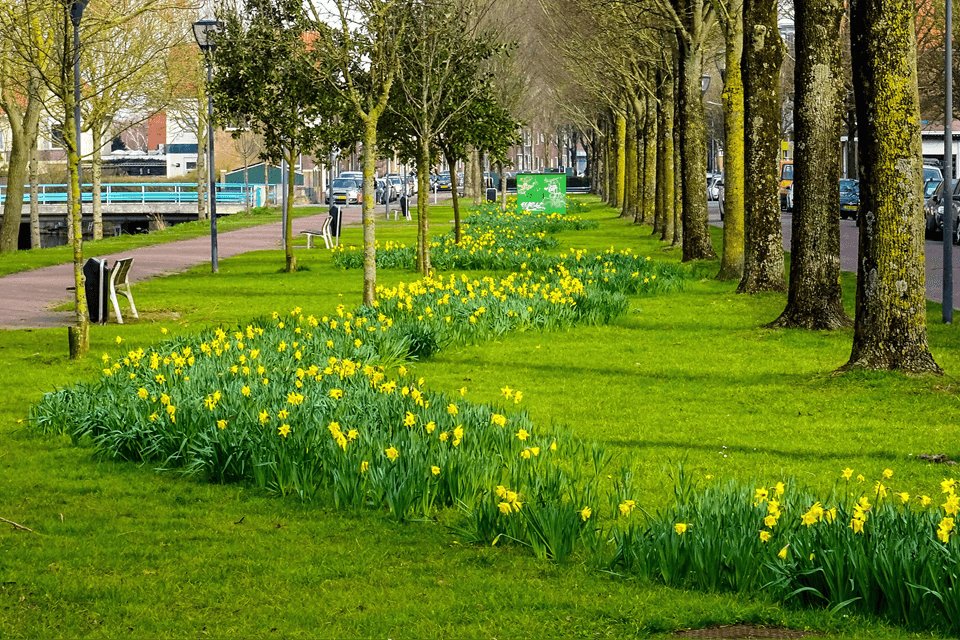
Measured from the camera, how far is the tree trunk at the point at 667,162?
3425 centimetres

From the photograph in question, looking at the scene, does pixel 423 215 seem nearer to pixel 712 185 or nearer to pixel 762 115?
pixel 762 115

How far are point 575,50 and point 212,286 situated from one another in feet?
93.4

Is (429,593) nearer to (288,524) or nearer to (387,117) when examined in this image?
(288,524)

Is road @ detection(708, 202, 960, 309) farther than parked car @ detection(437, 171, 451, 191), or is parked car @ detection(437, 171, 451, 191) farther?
parked car @ detection(437, 171, 451, 191)

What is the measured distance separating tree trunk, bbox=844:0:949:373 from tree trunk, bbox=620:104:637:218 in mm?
38439

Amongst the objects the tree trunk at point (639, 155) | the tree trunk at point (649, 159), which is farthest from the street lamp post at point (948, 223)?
the tree trunk at point (639, 155)

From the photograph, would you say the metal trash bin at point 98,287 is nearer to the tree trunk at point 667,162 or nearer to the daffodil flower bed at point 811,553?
the daffodil flower bed at point 811,553

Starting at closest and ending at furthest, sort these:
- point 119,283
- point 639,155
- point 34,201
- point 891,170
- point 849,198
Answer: point 891,170 < point 119,283 < point 34,201 < point 639,155 < point 849,198

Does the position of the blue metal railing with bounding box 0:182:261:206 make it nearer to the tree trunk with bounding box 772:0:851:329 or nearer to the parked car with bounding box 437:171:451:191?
the parked car with bounding box 437:171:451:191

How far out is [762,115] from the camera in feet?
60.6

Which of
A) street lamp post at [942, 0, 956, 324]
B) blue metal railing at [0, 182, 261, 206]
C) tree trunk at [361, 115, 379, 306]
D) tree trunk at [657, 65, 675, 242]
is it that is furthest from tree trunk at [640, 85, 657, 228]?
street lamp post at [942, 0, 956, 324]

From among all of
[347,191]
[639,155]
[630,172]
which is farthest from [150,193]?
[639,155]

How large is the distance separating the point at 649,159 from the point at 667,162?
9.90m

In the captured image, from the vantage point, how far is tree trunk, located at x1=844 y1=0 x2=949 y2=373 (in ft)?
36.3
